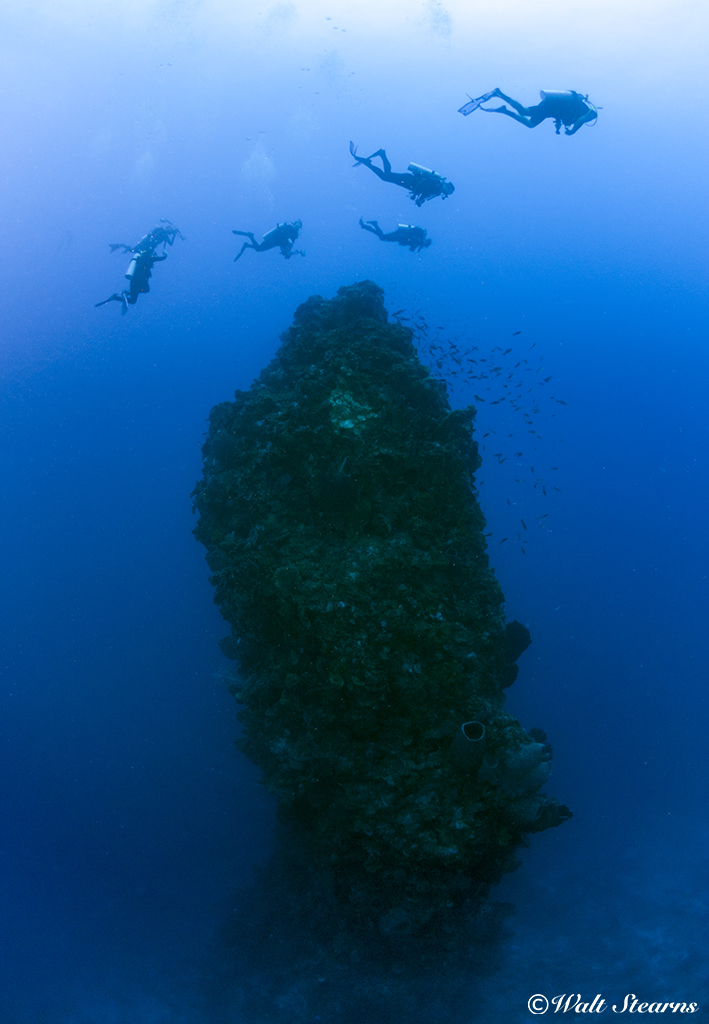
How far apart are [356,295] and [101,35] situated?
45289 millimetres

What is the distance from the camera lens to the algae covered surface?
5918 mm

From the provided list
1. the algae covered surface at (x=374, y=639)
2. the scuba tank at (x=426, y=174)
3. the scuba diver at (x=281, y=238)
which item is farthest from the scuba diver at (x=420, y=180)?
the algae covered surface at (x=374, y=639)

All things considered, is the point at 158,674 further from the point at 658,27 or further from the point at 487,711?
the point at 658,27

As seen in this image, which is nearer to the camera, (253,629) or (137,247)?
(253,629)

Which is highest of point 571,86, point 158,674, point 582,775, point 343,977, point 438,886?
point 571,86

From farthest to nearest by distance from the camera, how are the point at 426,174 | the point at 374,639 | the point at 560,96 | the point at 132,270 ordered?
the point at 132,270 → the point at 426,174 → the point at 560,96 → the point at 374,639

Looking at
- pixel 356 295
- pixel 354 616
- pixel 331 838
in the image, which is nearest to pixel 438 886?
pixel 331 838

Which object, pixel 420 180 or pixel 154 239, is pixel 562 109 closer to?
pixel 420 180

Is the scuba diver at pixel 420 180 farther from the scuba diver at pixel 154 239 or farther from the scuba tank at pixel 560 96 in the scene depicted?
the scuba diver at pixel 154 239

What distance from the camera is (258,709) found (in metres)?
6.77

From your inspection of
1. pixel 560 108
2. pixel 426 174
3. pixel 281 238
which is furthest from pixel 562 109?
pixel 281 238

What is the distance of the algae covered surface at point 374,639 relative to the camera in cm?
592

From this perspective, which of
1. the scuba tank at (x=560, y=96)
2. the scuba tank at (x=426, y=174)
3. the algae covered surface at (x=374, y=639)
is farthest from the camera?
the scuba tank at (x=426, y=174)

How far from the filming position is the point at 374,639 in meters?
6.00
